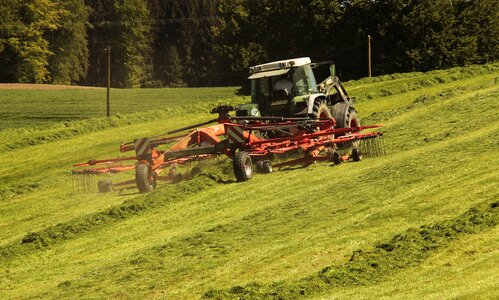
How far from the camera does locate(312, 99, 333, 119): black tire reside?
1869 cm

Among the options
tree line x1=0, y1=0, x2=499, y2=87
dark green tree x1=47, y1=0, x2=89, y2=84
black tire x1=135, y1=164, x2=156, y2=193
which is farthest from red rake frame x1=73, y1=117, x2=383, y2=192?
dark green tree x1=47, y1=0, x2=89, y2=84

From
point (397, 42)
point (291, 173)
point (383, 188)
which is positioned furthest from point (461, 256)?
point (397, 42)

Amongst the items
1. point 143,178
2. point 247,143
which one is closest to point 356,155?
point 247,143

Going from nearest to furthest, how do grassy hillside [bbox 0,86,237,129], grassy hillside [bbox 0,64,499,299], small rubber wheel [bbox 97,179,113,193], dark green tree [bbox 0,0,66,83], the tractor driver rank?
grassy hillside [bbox 0,64,499,299] < small rubber wheel [bbox 97,179,113,193] < the tractor driver < grassy hillside [bbox 0,86,237,129] < dark green tree [bbox 0,0,66,83]

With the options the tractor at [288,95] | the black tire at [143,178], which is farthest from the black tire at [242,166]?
the tractor at [288,95]

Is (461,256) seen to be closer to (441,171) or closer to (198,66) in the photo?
(441,171)

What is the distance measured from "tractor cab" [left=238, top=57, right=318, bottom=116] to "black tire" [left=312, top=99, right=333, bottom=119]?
1.04ft

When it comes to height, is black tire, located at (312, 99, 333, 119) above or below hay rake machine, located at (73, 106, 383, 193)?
above

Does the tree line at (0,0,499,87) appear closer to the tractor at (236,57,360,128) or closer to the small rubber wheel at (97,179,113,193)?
the tractor at (236,57,360,128)

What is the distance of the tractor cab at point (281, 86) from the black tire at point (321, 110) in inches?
12.5

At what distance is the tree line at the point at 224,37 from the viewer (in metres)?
55.5

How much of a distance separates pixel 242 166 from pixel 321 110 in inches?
116

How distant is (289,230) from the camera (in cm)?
1227

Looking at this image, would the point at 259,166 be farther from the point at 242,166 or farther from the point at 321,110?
the point at 321,110
